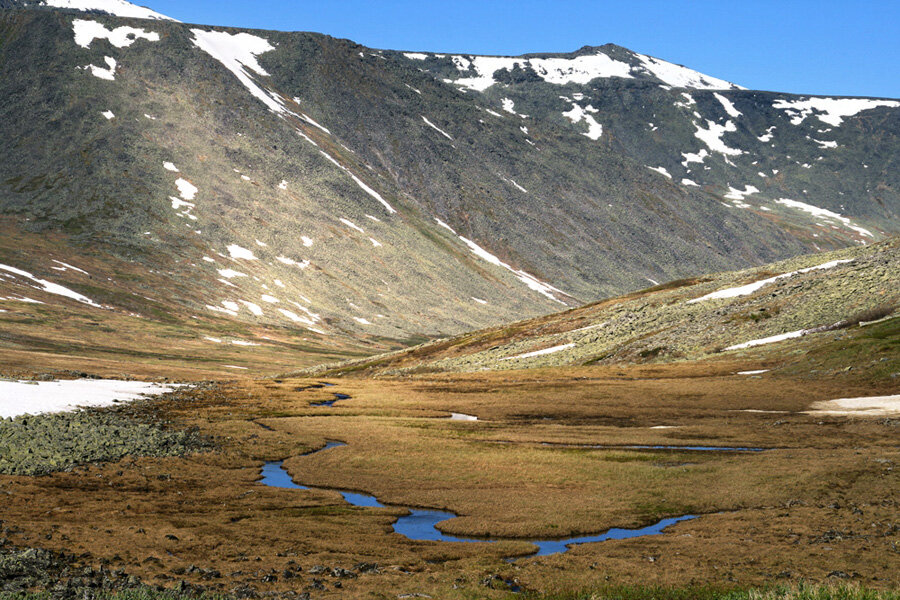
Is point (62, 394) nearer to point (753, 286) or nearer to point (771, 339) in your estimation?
point (771, 339)

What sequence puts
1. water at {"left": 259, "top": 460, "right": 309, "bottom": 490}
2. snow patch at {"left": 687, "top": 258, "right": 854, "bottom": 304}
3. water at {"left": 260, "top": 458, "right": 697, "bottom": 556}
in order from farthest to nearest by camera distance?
snow patch at {"left": 687, "top": 258, "right": 854, "bottom": 304} < water at {"left": 259, "top": 460, "right": 309, "bottom": 490} < water at {"left": 260, "top": 458, "right": 697, "bottom": 556}

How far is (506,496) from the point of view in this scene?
140ft

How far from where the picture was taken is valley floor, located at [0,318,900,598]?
28661mm

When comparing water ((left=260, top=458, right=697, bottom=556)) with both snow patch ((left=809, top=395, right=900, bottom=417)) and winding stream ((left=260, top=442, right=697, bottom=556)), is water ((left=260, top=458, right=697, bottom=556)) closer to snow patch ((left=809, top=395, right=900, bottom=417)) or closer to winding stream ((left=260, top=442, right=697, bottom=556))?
winding stream ((left=260, top=442, right=697, bottom=556))

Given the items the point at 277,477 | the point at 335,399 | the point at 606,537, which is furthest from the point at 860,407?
the point at 335,399

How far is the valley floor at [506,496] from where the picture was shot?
28661 mm

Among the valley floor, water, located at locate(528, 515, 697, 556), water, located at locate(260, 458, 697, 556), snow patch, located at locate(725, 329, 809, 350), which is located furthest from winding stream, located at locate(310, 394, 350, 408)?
water, located at locate(528, 515, 697, 556)

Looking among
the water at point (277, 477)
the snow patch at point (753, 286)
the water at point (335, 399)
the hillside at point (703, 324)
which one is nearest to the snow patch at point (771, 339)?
the hillside at point (703, 324)

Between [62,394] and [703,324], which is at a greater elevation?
[703,324]

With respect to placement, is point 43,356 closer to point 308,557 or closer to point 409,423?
point 409,423

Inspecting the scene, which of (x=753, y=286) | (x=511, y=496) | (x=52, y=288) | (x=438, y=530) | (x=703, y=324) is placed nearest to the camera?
(x=438, y=530)

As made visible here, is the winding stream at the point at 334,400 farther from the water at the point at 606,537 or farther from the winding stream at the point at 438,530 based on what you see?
the water at the point at 606,537

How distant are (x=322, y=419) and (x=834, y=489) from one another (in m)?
45.4

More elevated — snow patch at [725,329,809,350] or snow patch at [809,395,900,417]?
snow patch at [725,329,809,350]
